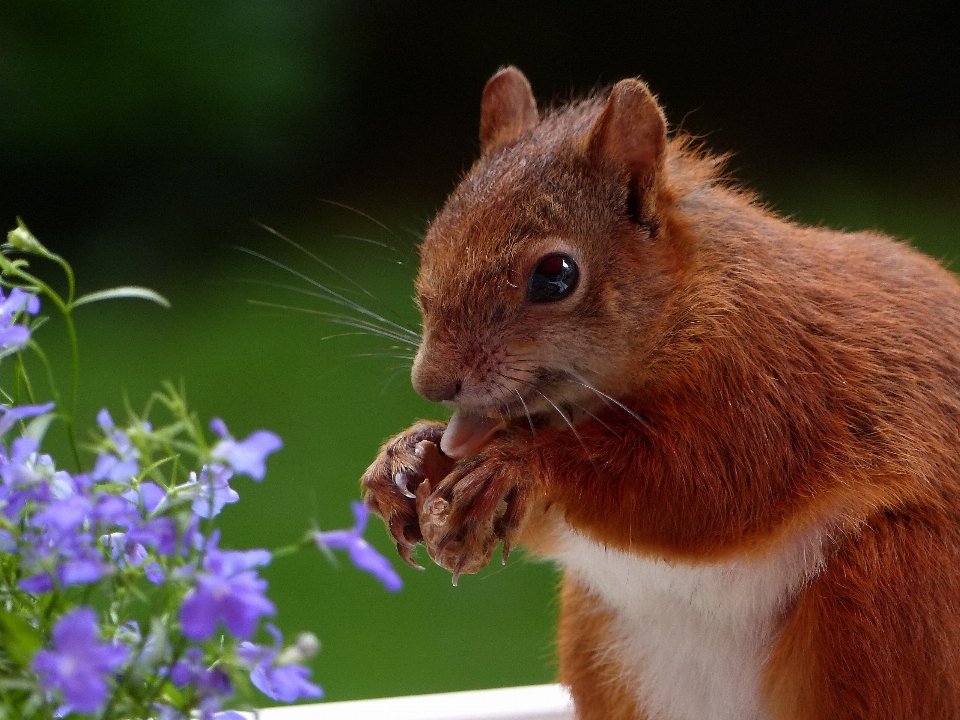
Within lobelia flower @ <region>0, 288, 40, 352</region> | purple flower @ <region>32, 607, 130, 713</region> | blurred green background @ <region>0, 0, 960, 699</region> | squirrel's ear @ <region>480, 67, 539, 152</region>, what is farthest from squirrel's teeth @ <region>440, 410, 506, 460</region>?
blurred green background @ <region>0, 0, 960, 699</region>

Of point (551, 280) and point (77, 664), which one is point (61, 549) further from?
point (551, 280)

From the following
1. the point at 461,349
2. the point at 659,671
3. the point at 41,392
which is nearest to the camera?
the point at 461,349

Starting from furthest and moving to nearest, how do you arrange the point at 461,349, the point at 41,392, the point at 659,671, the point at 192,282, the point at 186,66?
1. the point at 192,282
2. the point at 186,66
3. the point at 41,392
4. the point at 659,671
5. the point at 461,349

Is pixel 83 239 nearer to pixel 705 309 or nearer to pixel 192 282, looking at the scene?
pixel 192 282

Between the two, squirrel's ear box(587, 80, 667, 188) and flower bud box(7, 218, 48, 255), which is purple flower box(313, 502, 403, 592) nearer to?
flower bud box(7, 218, 48, 255)

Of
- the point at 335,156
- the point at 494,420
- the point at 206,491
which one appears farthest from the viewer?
the point at 335,156

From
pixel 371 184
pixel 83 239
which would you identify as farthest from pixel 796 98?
pixel 83 239

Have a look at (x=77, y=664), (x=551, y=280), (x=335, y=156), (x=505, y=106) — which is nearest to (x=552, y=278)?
(x=551, y=280)

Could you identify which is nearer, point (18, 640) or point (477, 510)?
point (18, 640)

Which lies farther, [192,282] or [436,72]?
[436,72]
